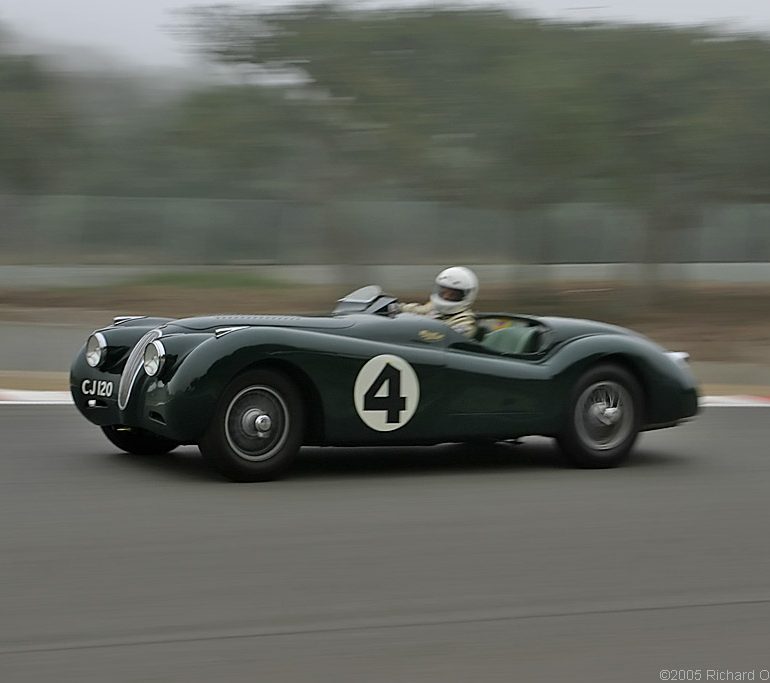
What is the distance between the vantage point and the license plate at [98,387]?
741 cm

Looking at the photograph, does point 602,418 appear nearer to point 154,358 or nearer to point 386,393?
point 386,393

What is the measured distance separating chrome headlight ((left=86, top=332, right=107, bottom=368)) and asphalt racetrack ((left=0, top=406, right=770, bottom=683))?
58 centimetres

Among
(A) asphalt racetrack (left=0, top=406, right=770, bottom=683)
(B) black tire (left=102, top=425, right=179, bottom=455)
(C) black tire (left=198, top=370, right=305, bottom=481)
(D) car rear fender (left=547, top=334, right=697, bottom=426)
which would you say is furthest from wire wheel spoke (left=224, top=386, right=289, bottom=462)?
(D) car rear fender (left=547, top=334, right=697, bottom=426)

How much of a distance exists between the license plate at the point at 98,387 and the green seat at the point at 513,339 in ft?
7.12

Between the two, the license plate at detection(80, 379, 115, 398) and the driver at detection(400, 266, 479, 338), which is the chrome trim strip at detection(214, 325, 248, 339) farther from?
the driver at detection(400, 266, 479, 338)

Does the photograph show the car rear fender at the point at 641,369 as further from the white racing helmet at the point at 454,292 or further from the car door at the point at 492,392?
the white racing helmet at the point at 454,292

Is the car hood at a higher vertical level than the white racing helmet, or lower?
lower

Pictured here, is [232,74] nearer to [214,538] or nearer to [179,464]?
[179,464]

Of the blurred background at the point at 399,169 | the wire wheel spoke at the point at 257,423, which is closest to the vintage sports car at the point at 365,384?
the wire wheel spoke at the point at 257,423

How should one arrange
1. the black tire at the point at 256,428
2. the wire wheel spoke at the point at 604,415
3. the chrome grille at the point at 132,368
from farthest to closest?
the wire wheel spoke at the point at 604,415 < the chrome grille at the point at 132,368 < the black tire at the point at 256,428

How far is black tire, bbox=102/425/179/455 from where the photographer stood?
7.93 metres

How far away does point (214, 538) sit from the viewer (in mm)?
5777

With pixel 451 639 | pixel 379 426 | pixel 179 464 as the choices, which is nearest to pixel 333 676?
pixel 451 639

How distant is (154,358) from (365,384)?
3.62ft
